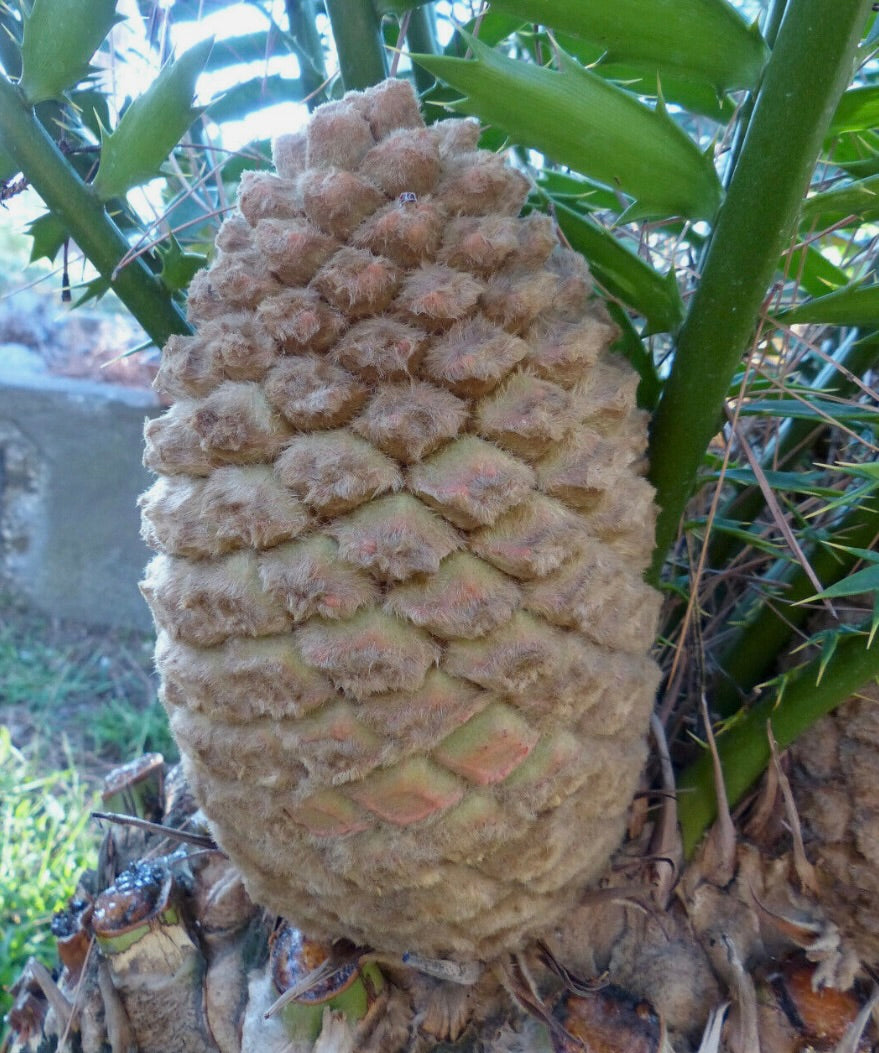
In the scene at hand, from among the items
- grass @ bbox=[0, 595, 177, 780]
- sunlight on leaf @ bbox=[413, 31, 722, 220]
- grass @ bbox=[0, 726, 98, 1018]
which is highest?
sunlight on leaf @ bbox=[413, 31, 722, 220]

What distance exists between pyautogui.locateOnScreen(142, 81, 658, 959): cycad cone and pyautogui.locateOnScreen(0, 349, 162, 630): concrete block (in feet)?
6.73

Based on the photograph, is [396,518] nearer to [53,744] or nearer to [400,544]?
[400,544]

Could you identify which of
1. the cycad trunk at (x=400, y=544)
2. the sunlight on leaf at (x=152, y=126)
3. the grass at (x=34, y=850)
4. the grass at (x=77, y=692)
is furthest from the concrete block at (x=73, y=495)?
the cycad trunk at (x=400, y=544)

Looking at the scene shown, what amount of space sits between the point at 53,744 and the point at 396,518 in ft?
6.01

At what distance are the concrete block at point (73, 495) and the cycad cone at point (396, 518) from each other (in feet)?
6.73

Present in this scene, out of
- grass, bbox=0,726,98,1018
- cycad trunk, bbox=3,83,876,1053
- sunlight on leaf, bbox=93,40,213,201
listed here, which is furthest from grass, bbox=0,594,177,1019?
sunlight on leaf, bbox=93,40,213,201

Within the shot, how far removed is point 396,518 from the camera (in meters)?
0.47

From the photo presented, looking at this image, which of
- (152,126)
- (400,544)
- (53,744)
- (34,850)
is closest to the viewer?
(400,544)

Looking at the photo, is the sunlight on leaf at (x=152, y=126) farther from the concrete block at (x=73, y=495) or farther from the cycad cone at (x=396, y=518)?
the concrete block at (x=73, y=495)

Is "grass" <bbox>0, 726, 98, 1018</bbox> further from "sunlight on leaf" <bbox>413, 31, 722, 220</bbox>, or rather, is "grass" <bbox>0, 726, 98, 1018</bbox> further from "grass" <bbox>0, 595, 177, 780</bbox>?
"sunlight on leaf" <bbox>413, 31, 722, 220</bbox>

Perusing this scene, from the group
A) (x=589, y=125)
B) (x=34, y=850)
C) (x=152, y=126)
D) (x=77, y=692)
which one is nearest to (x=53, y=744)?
(x=77, y=692)

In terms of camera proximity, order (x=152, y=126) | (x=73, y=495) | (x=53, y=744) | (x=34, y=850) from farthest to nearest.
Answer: (x=73, y=495)
(x=53, y=744)
(x=34, y=850)
(x=152, y=126)

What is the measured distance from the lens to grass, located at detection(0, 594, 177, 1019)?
1.33 meters

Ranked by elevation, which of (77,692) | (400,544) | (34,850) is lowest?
(77,692)
